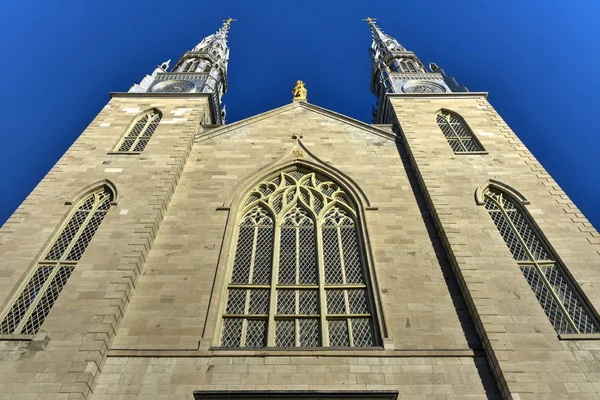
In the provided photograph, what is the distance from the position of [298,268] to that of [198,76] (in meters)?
13.4

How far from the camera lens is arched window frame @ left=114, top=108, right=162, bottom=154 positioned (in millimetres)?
14455

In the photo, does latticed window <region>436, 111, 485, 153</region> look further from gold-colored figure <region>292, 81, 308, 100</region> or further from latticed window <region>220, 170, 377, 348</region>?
gold-colored figure <region>292, 81, 308, 100</region>

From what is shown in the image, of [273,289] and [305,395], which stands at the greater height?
[273,289]

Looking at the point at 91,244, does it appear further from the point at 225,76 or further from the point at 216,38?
the point at 216,38

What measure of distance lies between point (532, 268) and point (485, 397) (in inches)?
145

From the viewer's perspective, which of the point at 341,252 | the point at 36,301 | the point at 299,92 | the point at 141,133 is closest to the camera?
the point at 36,301

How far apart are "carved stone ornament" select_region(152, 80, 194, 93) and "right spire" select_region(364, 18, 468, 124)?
8.53 m

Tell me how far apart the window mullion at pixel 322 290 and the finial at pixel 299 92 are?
8.32 m

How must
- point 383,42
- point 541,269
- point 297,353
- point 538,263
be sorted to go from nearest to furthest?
point 297,353 → point 541,269 → point 538,263 → point 383,42

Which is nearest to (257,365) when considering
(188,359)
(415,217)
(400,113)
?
(188,359)

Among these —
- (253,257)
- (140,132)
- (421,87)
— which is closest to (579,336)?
(253,257)

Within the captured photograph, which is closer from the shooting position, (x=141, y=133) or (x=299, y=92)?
(x=141, y=133)

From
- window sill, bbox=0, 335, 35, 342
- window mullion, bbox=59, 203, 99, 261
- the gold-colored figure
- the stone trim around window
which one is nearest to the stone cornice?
the gold-colored figure

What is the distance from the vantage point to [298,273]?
10.4m
